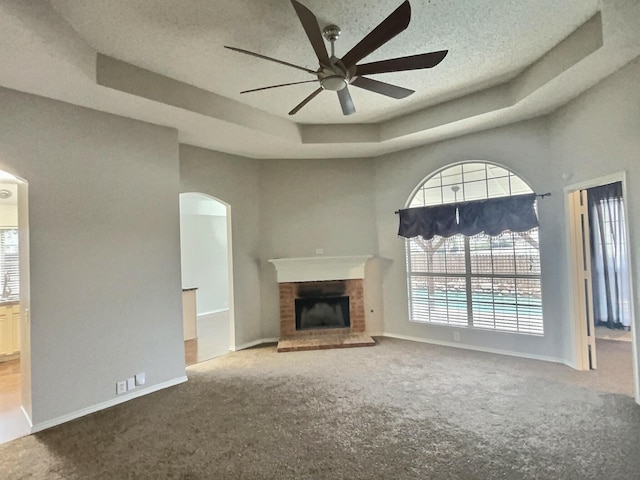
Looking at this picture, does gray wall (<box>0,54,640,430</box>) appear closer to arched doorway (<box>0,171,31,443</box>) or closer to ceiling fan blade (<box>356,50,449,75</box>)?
arched doorway (<box>0,171,31,443</box>)

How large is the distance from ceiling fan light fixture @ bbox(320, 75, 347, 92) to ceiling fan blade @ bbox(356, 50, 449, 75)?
134 mm

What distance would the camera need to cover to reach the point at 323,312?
588cm

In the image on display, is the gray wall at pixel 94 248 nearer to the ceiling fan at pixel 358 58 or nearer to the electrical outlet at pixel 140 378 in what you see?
the electrical outlet at pixel 140 378

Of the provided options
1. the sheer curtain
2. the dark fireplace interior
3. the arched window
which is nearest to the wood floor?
the dark fireplace interior

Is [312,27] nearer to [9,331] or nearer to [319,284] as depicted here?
[319,284]

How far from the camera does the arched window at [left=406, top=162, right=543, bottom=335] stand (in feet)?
15.1

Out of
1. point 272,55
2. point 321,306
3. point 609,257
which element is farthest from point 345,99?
point 609,257

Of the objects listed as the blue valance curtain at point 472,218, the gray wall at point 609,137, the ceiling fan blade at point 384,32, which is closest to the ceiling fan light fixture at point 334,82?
the ceiling fan blade at point 384,32

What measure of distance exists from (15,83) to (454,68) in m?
4.00

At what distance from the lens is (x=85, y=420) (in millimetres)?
3221

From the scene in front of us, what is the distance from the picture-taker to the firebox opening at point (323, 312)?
5.82 m

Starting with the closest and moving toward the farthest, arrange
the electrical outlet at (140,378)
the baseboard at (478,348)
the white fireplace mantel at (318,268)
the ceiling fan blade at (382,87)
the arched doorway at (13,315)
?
1. the ceiling fan blade at (382,87)
2. the arched doorway at (13,315)
3. the electrical outlet at (140,378)
4. the baseboard at (478,348)
5. the white fireplace mantel at (318,268)

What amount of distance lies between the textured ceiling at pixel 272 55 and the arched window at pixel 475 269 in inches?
34.4

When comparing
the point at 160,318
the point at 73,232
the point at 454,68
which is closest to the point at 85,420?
the point at 160,318
